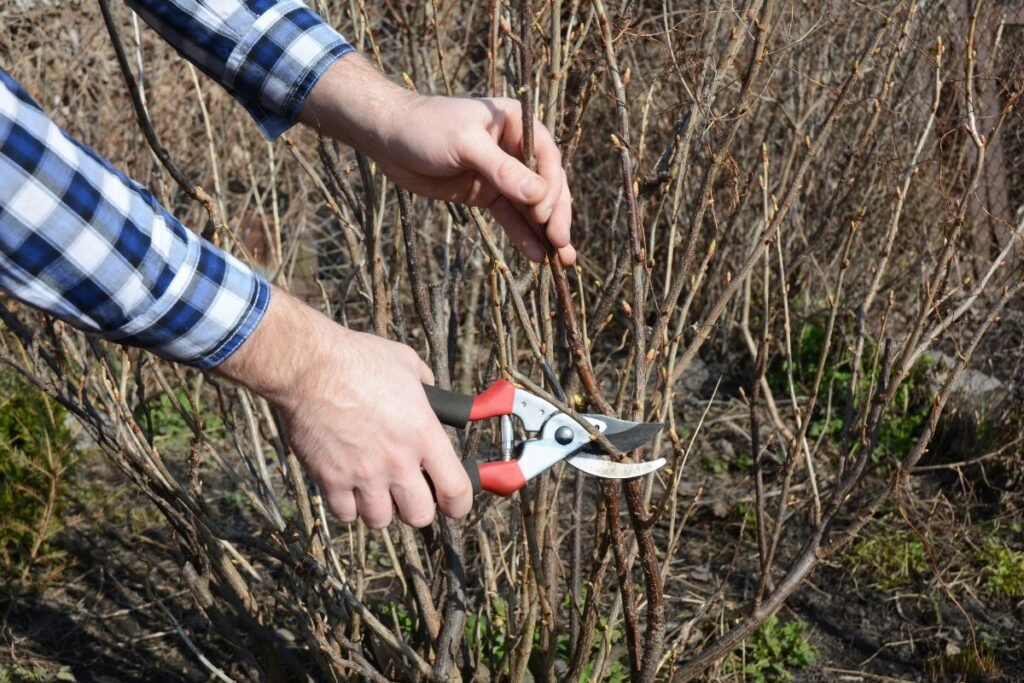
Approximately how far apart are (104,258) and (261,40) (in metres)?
0.72

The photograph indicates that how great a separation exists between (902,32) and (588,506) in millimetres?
2289

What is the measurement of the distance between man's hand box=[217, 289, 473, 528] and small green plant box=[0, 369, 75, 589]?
98.7 inches

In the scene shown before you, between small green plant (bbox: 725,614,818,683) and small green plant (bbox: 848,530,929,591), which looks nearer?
small green plant (bbox: 725,614,818,683)

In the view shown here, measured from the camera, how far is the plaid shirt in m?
1.53

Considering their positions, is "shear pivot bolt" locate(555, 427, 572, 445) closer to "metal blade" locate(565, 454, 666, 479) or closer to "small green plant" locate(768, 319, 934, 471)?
"metal blade" locate(565, 454, 666, 479)

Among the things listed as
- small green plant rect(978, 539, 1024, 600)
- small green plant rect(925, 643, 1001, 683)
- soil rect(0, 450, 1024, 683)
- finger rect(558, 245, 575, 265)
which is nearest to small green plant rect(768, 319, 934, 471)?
small green plant rect(978, 539, 1024, 600)

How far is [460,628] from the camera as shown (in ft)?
8.68

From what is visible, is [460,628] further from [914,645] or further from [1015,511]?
[1015,511]

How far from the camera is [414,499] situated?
5.52 ft

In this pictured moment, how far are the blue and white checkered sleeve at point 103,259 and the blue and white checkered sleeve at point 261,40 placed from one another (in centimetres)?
55

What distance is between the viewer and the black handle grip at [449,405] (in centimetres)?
195

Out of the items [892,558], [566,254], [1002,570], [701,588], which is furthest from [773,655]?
[566,254]

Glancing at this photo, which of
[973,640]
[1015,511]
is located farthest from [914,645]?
[1015,511]

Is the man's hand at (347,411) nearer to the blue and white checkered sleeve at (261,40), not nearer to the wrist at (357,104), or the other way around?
the wrist at (357,104)
